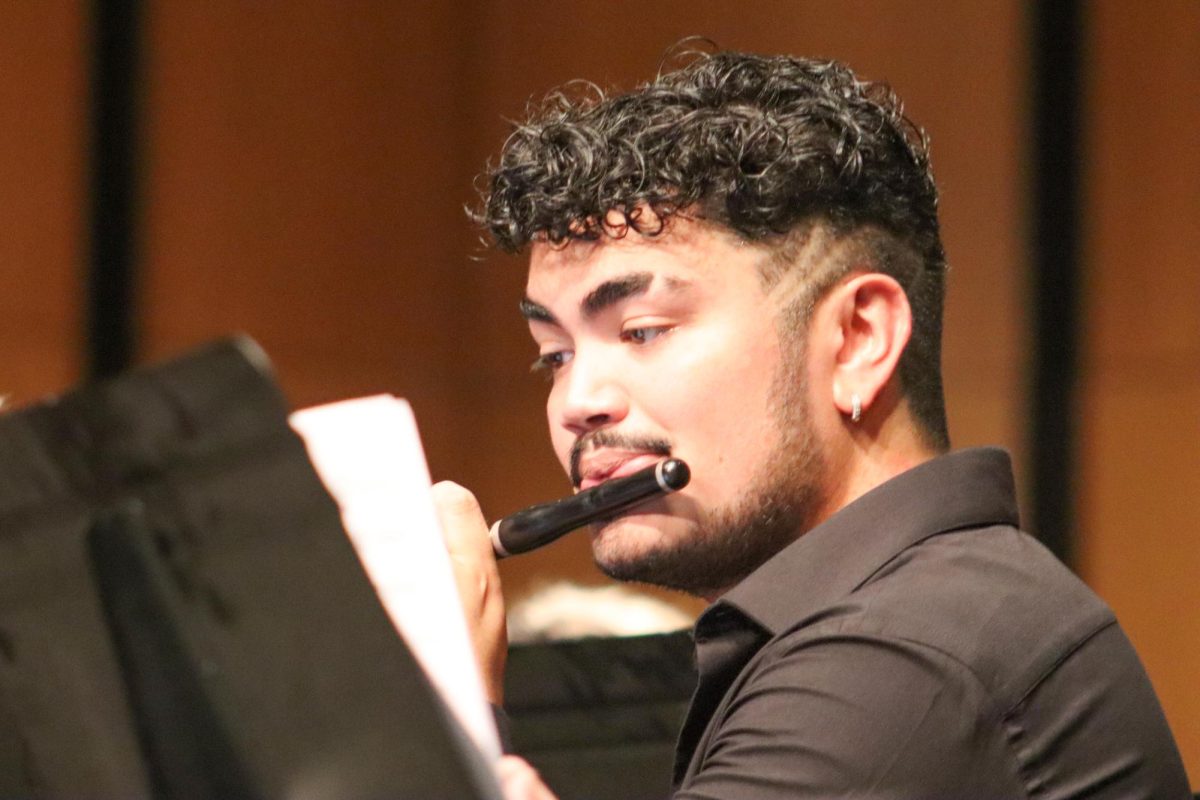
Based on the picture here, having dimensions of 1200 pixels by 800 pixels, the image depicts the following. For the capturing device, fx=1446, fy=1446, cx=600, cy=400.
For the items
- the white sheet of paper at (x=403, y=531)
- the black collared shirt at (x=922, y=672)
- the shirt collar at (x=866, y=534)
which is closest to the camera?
the white sheet of paper at (x=403, y=531)

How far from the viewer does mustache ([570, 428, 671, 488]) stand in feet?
4.21

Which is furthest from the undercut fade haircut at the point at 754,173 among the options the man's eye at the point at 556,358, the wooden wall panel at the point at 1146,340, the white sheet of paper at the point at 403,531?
the wooden wall panel at the point at 1146,340

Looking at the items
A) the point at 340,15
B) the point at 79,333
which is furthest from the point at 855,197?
the point at 340,15

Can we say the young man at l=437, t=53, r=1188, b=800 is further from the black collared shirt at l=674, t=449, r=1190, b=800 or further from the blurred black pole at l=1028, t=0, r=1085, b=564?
the blurred black pole at l=1028, t=0, r=1085, b=564

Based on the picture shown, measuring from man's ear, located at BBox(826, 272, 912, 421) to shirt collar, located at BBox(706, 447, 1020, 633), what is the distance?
11 cm

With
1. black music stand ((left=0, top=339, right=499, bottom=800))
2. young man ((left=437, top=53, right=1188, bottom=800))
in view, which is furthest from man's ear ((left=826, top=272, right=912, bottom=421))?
black music stand ((left=0, top=339, right=499, bottom=800))

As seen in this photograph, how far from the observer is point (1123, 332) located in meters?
2.78

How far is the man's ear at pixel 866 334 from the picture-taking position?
1.31m

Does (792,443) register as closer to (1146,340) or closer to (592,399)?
(592,399)

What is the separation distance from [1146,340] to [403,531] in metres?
2.25

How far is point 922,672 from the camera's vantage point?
0.99 meters

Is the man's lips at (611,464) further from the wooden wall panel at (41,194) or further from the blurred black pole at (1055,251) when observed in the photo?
the wooden wall panel at (41,194)

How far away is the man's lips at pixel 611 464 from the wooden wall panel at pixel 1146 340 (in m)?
1.73

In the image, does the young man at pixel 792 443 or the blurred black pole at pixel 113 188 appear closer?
the young man at pixel 792 443
